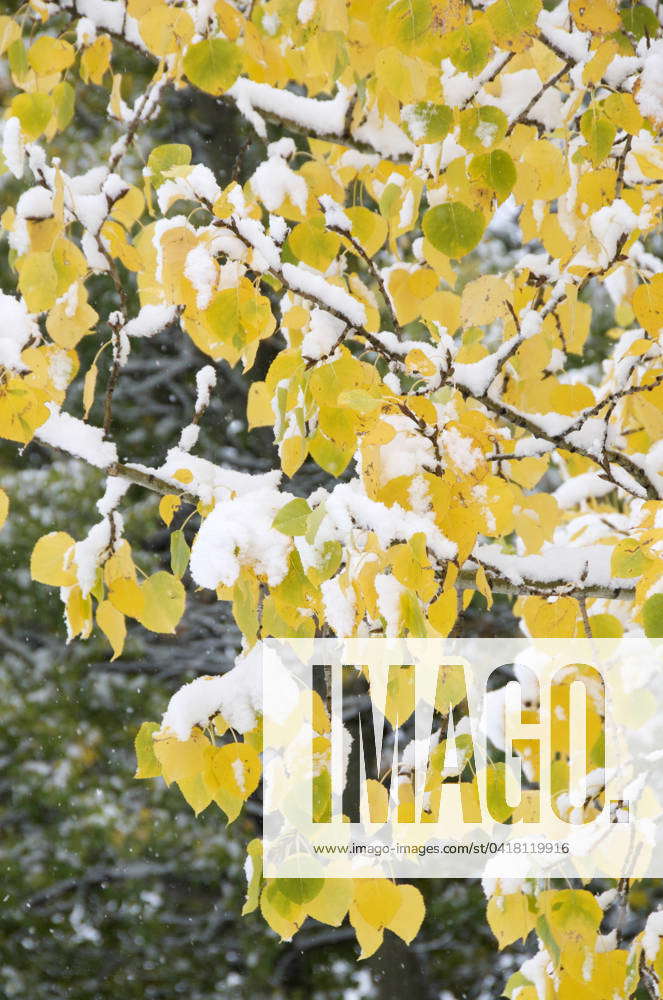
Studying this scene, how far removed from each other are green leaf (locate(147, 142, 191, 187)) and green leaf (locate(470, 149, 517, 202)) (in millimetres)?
309

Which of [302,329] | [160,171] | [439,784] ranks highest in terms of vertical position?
[160,171]

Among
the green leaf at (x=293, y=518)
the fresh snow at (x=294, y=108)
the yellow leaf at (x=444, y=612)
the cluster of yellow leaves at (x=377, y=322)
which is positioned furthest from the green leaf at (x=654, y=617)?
the fresh snow at (x=294, y=108)

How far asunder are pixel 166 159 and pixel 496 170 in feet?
1.16

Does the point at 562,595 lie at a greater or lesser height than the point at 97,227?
lesser

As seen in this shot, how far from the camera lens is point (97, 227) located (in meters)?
1.11

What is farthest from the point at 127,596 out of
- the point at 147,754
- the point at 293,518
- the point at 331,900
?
the point at 331,900

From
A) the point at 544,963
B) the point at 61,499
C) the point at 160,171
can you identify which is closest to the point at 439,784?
the point at 544,963

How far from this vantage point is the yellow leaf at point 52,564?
3.57 ft

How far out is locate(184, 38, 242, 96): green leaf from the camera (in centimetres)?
98

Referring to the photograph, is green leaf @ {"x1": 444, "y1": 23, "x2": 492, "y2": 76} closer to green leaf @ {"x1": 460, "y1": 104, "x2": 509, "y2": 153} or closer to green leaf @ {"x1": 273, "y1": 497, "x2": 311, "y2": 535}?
green leaf @ {"x1": 460, "y1": 104, "x2": 509, "y2": 153}

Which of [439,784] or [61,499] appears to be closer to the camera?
[439,784]

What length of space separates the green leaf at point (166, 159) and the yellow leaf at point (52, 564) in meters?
0.42

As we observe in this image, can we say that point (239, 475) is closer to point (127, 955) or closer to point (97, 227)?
point (97, 227)

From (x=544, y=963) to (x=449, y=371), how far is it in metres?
0.84
